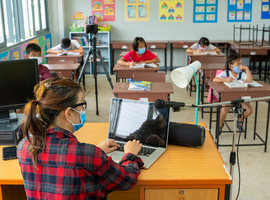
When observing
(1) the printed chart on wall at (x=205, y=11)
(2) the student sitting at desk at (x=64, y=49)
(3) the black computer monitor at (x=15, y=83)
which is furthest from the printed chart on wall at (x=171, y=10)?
(3) the black computer monitor at (x=15, y=83)

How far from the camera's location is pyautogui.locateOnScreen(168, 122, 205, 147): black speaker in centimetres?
154

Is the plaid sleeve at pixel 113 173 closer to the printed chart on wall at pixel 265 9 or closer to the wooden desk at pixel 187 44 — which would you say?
the wooden desk at pixel 187 44


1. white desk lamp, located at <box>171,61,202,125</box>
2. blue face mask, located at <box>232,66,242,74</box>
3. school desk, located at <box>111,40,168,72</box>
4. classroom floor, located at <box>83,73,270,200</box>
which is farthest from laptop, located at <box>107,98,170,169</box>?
school desk, located at <box>111,40,168,72</box>

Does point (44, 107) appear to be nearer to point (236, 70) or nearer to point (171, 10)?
point (236, 70)

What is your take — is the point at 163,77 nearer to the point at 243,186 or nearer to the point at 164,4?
the point at 243,186

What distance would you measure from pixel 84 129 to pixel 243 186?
1.41m

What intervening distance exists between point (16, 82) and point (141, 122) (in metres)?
0.80

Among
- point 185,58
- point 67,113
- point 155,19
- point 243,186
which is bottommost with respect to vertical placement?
point 243,186

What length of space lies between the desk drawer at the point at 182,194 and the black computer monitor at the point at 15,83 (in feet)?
3.00

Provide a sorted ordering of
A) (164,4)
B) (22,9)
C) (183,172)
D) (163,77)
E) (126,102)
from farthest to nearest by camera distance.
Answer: (164,4) < (22,9) < (163,77) < (126,102) < (183,172)

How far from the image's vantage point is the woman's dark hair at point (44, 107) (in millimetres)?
1060

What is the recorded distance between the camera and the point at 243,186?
7.93 ft

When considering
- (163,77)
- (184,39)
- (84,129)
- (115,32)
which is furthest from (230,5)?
(84,129)

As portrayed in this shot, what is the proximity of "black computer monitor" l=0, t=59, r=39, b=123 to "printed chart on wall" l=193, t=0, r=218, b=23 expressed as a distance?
6.02 meters
